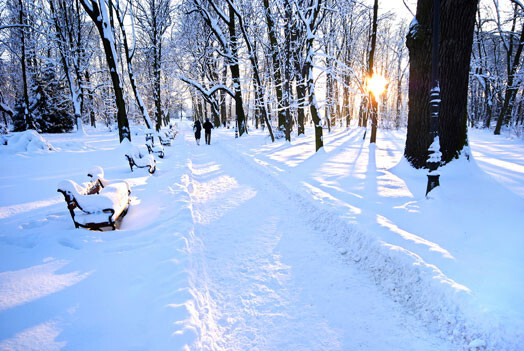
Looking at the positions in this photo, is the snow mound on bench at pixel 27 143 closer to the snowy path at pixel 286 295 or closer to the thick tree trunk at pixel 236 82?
the snowy path at pixel 286 295

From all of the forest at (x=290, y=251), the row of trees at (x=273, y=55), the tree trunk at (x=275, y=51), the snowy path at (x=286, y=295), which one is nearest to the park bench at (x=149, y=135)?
the row of trees at (x=273, y=55)

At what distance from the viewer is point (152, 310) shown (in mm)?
2523

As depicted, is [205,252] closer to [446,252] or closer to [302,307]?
[302,307]

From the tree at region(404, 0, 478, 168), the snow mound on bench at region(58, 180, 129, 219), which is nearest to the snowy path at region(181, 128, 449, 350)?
the snow mound on bench at region(58, 180, 129, 219)

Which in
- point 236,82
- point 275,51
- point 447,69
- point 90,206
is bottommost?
point 90,206

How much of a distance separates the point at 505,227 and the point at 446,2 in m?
5.68

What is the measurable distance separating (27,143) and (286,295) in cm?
1439

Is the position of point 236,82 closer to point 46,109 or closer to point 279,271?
point 46,109

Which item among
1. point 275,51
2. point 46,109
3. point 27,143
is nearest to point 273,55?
point 275,51

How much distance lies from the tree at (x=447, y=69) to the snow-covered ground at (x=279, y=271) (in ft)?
3.16

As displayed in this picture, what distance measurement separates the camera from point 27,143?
36.9 feet

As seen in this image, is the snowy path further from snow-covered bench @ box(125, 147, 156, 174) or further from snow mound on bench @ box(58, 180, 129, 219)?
snow-covered bench @ box(125, 147, 156, 174)

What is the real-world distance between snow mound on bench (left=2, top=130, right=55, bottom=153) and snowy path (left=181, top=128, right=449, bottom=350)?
11476 millimetres

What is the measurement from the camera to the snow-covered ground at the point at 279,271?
2289 mm
